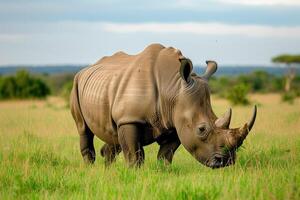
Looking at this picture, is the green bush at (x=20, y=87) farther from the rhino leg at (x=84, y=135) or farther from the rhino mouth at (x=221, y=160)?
the rhino mouth at (x=221, y=160)

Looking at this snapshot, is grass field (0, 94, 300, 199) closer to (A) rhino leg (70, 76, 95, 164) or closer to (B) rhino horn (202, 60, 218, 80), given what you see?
(A) rhino leg (70, 76, 95, 164)

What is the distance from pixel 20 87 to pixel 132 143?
31.6 meters

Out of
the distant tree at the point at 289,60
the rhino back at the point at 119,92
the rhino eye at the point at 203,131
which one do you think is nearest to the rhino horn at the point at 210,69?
the rhino back at the point at 119,92

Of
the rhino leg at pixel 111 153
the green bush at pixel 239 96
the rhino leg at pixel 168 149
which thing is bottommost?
the green bush at pixel 239 96

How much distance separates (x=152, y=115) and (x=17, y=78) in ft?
105

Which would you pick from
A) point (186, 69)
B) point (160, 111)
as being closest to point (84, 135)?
point (160, 111)

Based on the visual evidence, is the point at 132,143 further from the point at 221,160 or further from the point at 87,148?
the point at 87,148

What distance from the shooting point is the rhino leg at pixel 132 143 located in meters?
7.41

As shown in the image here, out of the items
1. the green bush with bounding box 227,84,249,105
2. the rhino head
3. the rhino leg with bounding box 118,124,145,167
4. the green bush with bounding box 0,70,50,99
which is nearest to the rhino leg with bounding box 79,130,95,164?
the rhino leg with bounding box 118,124,145,167

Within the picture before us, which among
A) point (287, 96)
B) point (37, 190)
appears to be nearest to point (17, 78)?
point (287, 96)

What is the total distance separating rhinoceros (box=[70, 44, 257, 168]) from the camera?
277 inches

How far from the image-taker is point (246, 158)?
791 cm

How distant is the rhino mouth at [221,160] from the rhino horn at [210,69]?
3.55ft

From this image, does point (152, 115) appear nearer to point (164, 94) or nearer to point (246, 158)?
point (164, 94)
